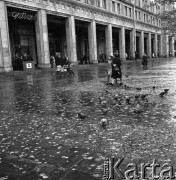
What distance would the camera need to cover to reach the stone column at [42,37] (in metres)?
29.4

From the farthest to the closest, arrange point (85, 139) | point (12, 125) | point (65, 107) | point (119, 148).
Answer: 1. point (65, 107)
2. point (12, 125)
3. point (85, 139)
4. point (119, 148)

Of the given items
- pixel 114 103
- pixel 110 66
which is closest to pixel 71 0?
pixel 110 66

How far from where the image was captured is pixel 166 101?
8.41m

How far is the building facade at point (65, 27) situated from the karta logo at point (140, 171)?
1456cm

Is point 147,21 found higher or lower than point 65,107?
higher

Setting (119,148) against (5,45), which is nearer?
(119,148)

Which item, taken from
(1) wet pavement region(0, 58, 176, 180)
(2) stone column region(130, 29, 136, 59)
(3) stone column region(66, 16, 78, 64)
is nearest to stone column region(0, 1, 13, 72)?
(3) stone column region(66, 16, 78, 64)

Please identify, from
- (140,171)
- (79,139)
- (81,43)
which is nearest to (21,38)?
(81,43)

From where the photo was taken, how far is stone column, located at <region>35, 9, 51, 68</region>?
29.4 meters

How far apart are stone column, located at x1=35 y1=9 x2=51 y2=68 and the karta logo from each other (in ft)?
90.7

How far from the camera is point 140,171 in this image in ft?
11.1

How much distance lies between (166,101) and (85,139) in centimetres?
458

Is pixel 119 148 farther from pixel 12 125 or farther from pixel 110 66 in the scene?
pixel 110 66

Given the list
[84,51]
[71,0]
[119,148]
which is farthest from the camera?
[84,51]
